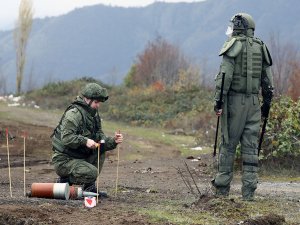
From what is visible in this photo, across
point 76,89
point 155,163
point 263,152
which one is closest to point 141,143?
point 155,163

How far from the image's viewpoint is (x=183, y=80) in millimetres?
42875

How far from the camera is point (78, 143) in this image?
8602 millimetres

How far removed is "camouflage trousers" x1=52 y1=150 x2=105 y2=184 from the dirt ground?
0.39m

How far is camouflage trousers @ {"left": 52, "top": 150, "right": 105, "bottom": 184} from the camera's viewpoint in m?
8.75

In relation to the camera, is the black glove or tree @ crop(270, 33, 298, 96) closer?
the black glove

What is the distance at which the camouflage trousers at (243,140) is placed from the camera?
29.4ft

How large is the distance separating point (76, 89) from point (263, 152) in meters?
25.8

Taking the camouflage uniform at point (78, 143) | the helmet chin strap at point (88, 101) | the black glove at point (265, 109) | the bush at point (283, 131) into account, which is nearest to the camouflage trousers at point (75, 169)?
the camouflage uniform at point (78, 143)

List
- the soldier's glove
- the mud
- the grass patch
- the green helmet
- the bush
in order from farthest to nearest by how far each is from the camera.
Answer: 1. the bush
2. the green helmet
3. the soldier's glove
4. the grass patch
5. the mud

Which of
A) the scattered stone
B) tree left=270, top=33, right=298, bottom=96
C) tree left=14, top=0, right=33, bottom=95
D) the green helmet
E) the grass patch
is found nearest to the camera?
the scattered stone

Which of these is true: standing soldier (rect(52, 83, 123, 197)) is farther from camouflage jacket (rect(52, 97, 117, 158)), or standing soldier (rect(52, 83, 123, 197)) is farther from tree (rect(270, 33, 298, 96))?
tree (rect(270, 33, 298, 96))

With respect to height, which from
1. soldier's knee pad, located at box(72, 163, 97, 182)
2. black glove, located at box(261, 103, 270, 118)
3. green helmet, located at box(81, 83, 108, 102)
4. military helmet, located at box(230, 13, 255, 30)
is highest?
military helmet, located at box(230, 13, 255, 30)

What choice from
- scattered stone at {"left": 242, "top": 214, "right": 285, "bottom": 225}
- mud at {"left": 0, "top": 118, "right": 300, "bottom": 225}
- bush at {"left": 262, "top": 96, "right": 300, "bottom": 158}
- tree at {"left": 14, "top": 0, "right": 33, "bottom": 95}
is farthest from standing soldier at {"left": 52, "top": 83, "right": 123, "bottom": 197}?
tree at {"left": 14, "top": 0, "right": 33, "bottom": 95}

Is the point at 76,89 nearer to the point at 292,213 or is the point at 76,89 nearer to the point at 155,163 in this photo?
the point at 155,163
